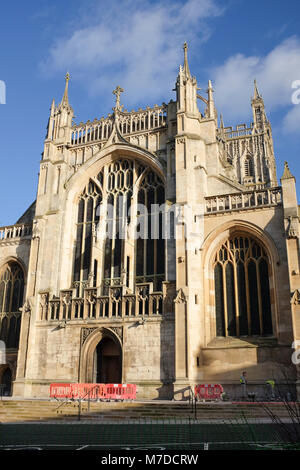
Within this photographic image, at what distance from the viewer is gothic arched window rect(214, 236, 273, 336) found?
2117 cm

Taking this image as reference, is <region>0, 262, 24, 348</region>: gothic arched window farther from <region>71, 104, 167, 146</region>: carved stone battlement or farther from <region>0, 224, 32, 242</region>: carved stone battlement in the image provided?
<region>71, 104, 167, 146</region>: carved stone battlement

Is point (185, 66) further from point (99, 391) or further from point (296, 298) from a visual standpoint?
point (99, 391)

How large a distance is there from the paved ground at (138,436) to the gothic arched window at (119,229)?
10.2m

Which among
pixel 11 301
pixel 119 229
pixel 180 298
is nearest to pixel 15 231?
pixel 11 301

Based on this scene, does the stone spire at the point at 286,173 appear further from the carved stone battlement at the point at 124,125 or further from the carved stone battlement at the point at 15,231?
the carved stone battlement at the point at 15,231

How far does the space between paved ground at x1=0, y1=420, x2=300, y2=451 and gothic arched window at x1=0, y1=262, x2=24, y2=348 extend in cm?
1281

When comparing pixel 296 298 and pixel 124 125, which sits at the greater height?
pixel 124 125

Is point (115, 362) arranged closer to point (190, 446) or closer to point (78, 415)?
point (78, 415)

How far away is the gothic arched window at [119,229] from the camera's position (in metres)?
24.2

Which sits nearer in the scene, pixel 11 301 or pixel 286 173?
pixel 286 173

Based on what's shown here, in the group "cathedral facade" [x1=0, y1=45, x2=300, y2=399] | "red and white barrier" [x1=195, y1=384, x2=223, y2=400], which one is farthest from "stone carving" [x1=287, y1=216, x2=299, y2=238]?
"red and white barrier" [x1=195, y1=384, x2=223, y2=400]

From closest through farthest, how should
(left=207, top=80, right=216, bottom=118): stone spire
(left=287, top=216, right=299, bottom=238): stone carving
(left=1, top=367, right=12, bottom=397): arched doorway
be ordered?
(left=287, top=216, right=299, bottom=238): stone carving, (left=1, top=367, right=12, bottom=397): arched doorway, (left=207, top=80, right=216, bottom=118): stone spire

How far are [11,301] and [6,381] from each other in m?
4.69

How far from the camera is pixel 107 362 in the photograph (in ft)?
76.1
